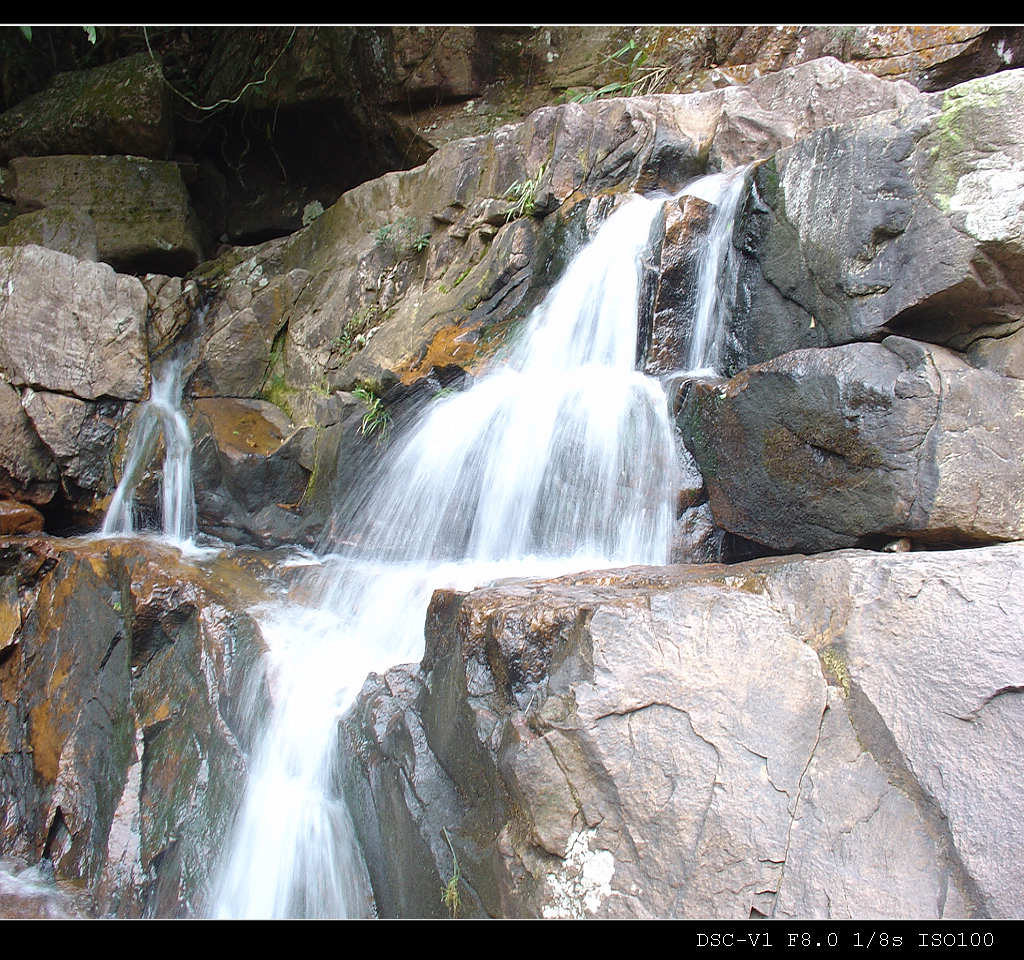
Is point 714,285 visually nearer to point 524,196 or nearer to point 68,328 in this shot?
point 524,196

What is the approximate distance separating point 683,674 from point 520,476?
7.08ft

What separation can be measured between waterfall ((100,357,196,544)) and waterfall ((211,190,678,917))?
1490mm

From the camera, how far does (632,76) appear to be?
761 cm

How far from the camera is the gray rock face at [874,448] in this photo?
2822 mm

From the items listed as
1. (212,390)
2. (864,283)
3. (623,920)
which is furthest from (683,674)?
(212,390)

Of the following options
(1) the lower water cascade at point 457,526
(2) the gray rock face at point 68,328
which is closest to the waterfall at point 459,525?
(1) the lower water cascade at point 457,526

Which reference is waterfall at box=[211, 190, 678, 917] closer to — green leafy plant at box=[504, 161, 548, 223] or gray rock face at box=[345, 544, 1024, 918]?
green leafy plant at box=[504, 161, 548, 223]

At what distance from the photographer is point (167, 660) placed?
438cm

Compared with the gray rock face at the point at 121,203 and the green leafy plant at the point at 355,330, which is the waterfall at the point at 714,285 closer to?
the green leafy plant at the point at 355,330

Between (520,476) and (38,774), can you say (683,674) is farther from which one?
(38,774)

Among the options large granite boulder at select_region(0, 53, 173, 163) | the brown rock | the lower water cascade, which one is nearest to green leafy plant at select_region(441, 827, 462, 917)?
the lower water cascade

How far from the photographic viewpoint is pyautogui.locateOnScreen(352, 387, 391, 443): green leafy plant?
17.4 feet

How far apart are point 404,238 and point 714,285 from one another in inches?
129

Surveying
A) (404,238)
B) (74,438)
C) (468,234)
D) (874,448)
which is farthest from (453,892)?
(404,238)
